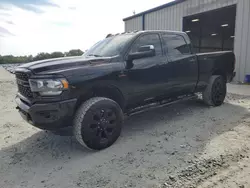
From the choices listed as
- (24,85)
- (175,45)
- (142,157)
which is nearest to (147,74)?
(175,45)

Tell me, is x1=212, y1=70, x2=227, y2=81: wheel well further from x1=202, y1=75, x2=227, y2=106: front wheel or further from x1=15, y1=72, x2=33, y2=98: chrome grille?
x1=15, y1=72, x2=33, y2=98: chrome grille

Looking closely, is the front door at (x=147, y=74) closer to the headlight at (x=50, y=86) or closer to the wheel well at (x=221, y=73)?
the headlight at (x=50, y=86)

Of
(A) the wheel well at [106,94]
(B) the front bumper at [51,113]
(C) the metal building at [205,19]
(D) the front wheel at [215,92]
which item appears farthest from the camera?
(C) the metal building at [205,19]

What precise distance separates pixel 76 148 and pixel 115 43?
1.97 metres

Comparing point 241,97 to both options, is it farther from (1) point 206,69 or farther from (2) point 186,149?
(2) point 186,149

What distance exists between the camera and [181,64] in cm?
424

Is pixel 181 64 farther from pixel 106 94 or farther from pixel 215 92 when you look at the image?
pixel 106 94

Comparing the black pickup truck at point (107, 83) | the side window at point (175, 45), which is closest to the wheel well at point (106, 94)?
the black pickup truck at point (107, 83)

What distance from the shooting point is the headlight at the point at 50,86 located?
8.79 ft

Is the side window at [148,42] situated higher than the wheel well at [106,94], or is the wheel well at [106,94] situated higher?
the side window at [148,42]

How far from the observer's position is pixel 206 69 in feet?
15.8

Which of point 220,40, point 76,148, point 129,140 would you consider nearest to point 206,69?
point 129,140

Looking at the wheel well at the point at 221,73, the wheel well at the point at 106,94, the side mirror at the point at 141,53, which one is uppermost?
the side mirror at the point at 141,53

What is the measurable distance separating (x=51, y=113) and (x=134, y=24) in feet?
45.5
